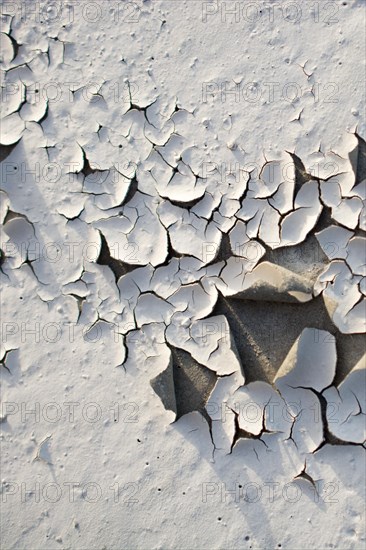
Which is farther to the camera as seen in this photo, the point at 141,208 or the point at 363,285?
the point at 141,208

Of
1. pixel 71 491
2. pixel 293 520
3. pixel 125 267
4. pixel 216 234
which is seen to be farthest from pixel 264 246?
pixel 71 491

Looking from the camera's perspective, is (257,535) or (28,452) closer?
(257,535)

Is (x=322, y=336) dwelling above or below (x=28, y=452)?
above

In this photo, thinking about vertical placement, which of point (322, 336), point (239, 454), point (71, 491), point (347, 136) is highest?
point (347, 136)

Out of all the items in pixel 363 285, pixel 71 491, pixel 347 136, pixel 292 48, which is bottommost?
pixel 71 491

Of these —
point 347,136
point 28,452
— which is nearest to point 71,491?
point 28,452

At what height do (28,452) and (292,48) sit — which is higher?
(292,48)

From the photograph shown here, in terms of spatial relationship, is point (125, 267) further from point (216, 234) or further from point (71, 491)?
point (71, 491)

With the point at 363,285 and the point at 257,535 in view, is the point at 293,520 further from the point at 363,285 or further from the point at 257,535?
the point at 363,285
